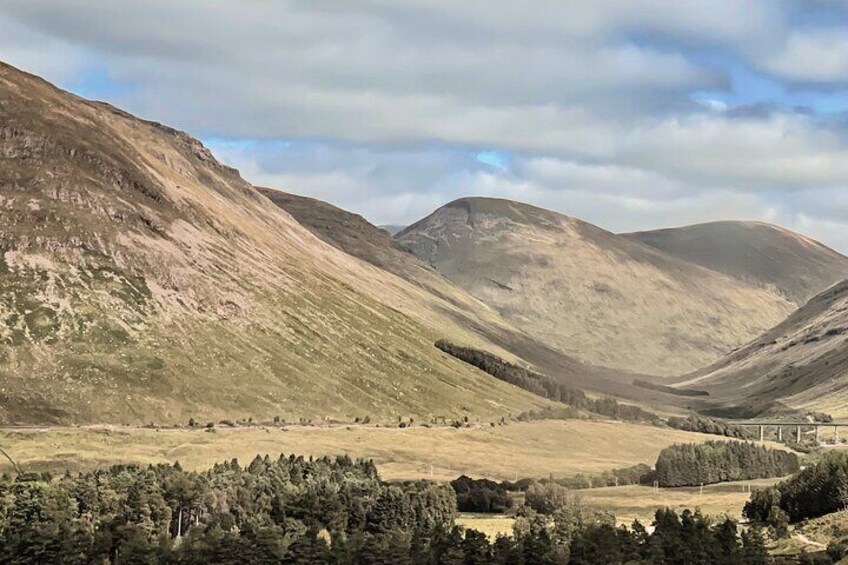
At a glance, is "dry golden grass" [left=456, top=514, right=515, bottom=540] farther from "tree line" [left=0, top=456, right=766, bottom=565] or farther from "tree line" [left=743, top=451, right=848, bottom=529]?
"tree line" [left=743, top=451, right=848, bottom=529]

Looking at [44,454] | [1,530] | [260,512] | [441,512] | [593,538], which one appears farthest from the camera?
[44,454]

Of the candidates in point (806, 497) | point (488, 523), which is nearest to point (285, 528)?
point (488, 523)

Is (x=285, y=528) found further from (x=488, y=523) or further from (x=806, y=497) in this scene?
(x=806, y=497)

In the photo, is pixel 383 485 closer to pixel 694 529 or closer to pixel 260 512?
pixel 260 512

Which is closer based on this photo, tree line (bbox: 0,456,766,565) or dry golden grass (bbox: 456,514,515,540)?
tree line (bbox: 0,456,766,565)

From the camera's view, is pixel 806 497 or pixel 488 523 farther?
pixel 488 523

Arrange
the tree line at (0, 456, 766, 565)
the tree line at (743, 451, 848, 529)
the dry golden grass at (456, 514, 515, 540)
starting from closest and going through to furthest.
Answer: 1. the tree line at (0, 456, 766, 565)
2. the tree line at (743, 451, 848, 529)
3. the dry golden grass at (456, 514, 515, 540)

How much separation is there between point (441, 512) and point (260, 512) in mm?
31994

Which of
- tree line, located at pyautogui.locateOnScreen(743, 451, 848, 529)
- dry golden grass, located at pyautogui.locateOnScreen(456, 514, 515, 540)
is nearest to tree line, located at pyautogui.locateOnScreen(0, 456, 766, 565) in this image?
dry golden grass, located at pyautogui.locateOnScreen(456, 514, 515, 540)

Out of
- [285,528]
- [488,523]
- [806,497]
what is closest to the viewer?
[285,528]

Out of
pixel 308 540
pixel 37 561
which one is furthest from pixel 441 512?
pixel 37 561

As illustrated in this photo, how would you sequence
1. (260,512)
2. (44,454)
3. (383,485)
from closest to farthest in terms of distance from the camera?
1. (260,512)
2. (383,485)
3. (44,454)

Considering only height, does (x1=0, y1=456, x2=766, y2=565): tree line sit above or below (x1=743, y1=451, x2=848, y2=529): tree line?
below

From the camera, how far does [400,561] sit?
12750 centimetres
